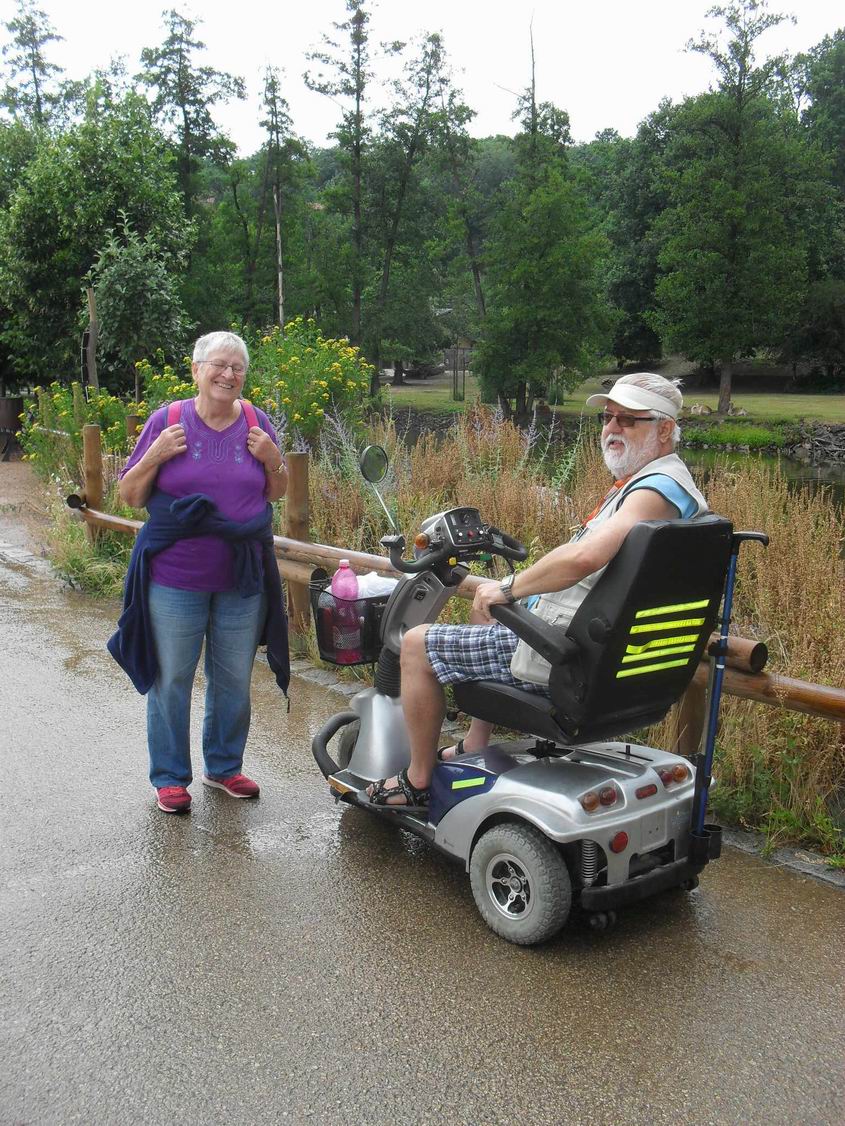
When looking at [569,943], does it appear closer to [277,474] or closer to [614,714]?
[614,714]

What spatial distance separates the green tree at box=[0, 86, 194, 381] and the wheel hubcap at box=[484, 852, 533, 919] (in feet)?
59.3

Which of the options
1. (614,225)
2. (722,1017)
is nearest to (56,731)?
(722,1017)

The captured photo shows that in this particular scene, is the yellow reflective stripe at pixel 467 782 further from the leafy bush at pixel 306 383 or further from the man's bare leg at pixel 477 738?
the leafy bush at pixel 306 383

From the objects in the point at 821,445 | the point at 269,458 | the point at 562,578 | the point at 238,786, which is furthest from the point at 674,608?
the point at 821,445

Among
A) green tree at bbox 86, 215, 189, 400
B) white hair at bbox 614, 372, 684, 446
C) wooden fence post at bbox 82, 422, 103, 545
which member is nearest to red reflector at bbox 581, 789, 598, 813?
white hair at bbox 614, 372, 684, 446

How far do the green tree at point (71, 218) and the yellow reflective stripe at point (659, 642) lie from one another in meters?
18.1

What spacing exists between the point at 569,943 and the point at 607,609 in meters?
1.09

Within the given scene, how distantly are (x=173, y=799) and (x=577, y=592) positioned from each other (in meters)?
1.97

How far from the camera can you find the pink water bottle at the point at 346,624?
4031 millimetres

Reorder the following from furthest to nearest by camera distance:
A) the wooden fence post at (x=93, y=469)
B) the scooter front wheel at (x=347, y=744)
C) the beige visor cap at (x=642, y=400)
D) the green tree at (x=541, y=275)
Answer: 1. the green tree at (x=541, y=275)
2. the wooden fence post at (x=93, y=469)
3. the scooter front wheel at (x=347, y=744)
4. the beige visor cap at (x=642, y=400)

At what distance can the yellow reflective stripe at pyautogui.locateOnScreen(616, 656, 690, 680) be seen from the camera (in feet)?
10.2

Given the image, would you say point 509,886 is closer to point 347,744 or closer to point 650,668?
point 650,668

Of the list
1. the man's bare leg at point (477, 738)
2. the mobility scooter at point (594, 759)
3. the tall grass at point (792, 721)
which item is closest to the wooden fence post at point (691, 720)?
the tall grass at point (792, 721)

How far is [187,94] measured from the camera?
39156 millimetres
